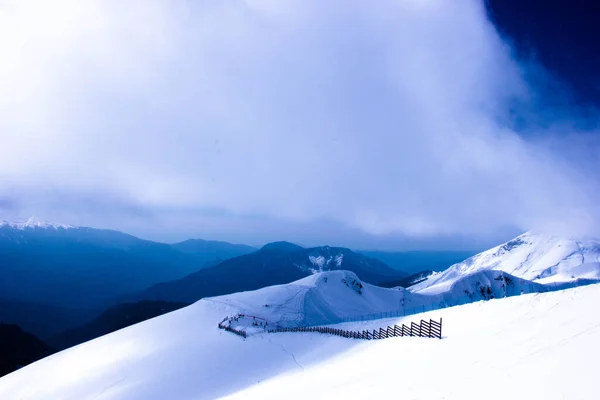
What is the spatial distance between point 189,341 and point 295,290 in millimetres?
64596

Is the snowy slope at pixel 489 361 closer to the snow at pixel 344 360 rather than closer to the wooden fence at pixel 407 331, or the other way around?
the snow at pixel 344 360

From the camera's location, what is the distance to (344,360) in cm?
3428

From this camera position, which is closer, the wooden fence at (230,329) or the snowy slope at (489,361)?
the snowy slope at (489,361)

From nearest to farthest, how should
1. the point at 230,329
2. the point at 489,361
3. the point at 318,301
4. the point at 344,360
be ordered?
the point at 489,361, the point at 344,360, the point at 230,329, the point at 318,301

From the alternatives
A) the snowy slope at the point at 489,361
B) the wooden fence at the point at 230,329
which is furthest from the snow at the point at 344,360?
the wooden fence at the point at 230,329

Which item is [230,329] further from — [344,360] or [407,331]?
[407,331]

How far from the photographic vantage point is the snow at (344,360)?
1634 cm

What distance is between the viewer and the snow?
1634cm

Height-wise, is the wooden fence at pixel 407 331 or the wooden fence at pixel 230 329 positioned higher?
the wooden fence at pixel 407 331

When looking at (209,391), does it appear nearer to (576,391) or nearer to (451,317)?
(451,317)

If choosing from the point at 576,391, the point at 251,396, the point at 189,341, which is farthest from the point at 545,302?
the point at 189,341

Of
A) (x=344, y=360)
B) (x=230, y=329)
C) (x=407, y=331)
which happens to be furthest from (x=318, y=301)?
(x=344, y=360)

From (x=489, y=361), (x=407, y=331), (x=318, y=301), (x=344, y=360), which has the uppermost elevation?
(x=489, y=361)

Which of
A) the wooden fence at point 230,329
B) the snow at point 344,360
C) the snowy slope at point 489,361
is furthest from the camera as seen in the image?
the wooden fence at point 230,329
